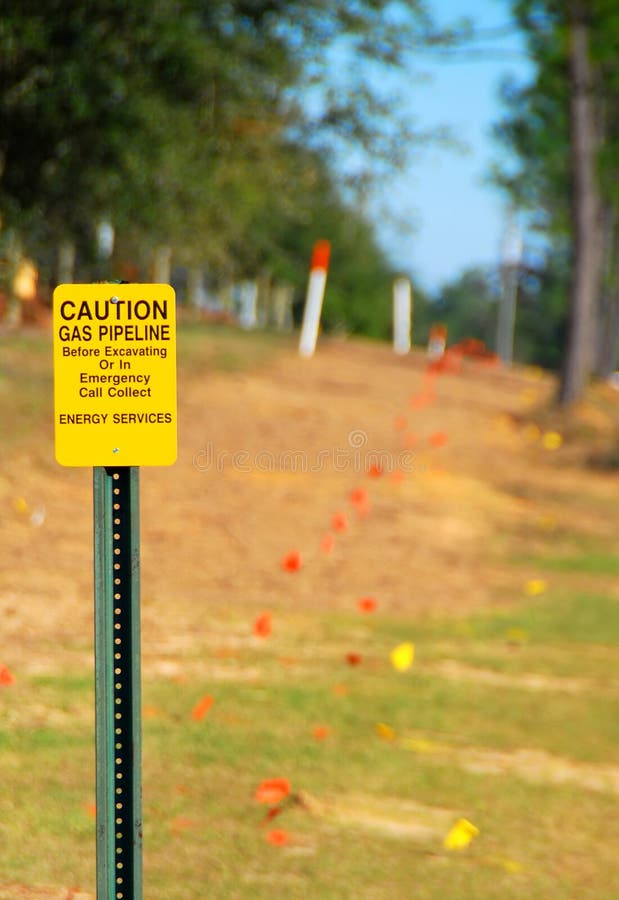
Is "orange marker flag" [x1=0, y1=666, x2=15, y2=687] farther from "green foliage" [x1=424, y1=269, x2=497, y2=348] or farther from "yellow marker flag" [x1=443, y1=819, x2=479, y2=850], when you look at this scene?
"green foliage" [x1=424, y1=269, x2=497, y2=348]

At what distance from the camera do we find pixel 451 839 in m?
4.89

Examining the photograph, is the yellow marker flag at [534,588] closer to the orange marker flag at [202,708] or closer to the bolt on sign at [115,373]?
the orange marker flag at [202,708]

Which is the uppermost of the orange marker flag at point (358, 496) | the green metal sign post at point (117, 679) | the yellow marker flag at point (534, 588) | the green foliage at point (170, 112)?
the green foliage at point (170, 112)

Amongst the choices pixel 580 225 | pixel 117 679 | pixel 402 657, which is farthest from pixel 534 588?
pixel 580 225

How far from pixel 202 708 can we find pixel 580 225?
1407 centimetres

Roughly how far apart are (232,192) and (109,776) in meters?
13.7

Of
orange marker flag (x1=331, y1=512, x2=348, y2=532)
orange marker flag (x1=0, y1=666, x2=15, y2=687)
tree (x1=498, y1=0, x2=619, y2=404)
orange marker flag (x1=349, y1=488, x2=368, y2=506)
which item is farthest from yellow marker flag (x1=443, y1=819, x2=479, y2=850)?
tree (x1=498, y1=0, x2=619, y2=404)

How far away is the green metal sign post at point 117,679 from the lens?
2664mm

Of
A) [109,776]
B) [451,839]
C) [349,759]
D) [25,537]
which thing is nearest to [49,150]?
[25,537]

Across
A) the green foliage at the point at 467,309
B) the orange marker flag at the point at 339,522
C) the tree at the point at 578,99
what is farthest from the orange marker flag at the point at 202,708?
the green foliage at the point at 467,309

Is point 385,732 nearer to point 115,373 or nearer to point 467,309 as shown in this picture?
point 115,373

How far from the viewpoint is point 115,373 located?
270 centimetres

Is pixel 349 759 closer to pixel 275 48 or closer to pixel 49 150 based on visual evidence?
pixel 49 150

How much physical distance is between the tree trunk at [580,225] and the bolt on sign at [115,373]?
1632 centimetres
